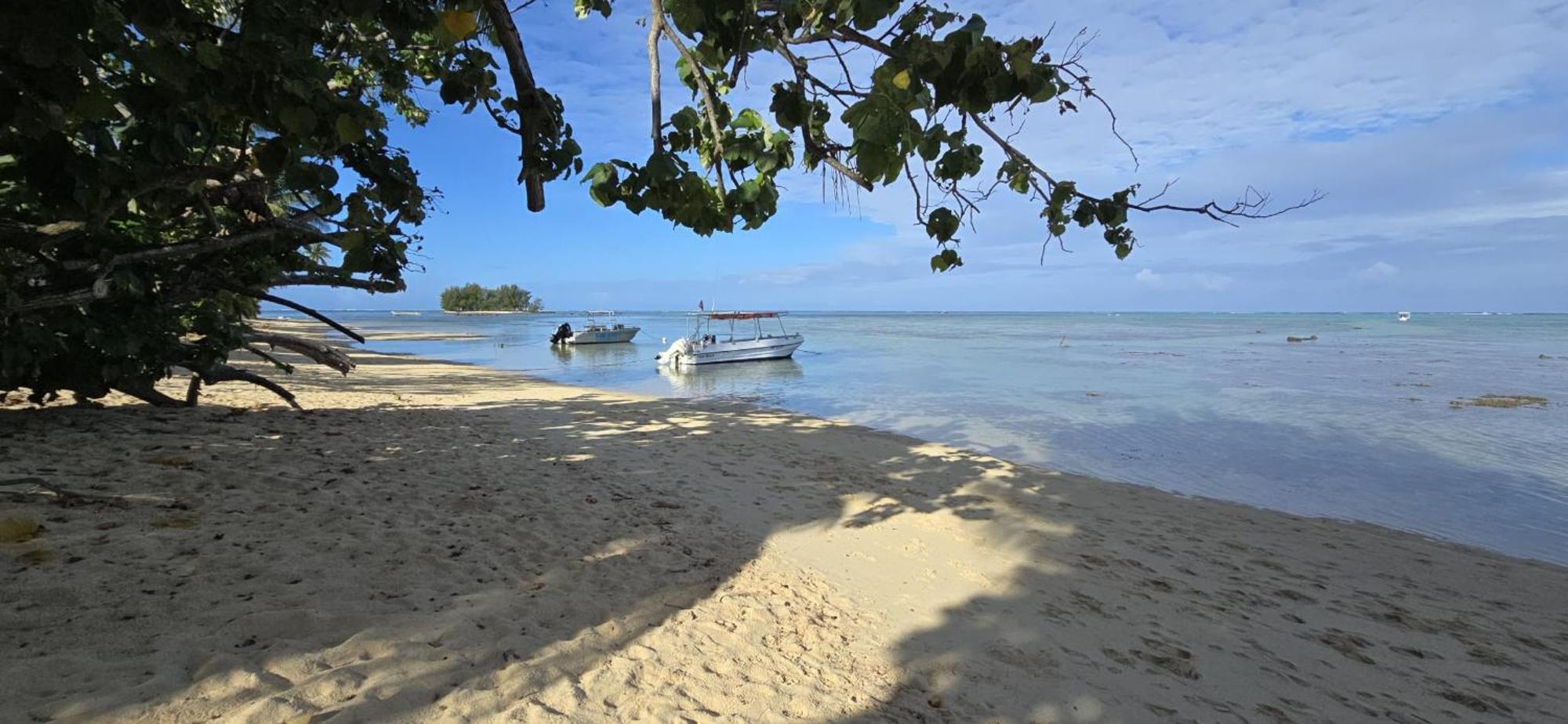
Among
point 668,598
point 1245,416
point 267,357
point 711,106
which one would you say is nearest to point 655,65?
point 711,106

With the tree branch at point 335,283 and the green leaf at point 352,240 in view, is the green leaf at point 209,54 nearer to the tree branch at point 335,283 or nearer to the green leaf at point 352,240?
the green leaf at point 352,240

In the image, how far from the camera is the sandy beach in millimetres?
2453

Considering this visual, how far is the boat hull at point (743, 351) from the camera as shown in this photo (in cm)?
2645

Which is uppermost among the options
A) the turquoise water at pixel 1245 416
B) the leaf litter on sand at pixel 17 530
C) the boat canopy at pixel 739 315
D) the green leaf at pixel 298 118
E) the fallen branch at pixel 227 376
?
the green leaf at pixel 298 118

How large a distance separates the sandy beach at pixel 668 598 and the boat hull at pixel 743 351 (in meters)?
19.5

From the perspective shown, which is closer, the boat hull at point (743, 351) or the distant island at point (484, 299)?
the boat hull at point (743, 351)

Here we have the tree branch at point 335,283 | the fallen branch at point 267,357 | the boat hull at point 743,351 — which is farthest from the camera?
the boat hull at point 743,351

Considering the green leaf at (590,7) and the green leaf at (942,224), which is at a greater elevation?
the green leaf at (590,7)

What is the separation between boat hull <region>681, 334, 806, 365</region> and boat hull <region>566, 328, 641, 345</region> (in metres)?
12.4

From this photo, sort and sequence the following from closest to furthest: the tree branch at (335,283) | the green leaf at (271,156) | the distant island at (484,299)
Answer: the green leaf at (271,156) → the tree branch at (335,283) → the distant island at (484,299)

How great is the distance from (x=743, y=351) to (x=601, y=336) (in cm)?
1444

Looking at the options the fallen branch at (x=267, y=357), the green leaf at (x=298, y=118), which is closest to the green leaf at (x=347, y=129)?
the green leaf at (x=298, y=118)

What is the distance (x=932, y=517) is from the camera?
588cm

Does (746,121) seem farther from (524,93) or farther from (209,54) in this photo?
(209,54)
